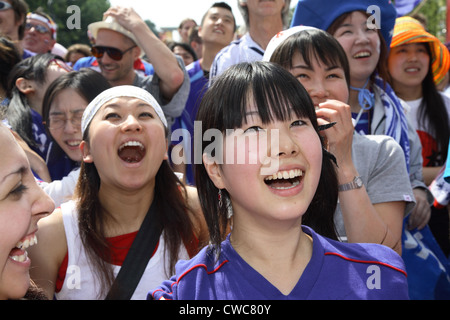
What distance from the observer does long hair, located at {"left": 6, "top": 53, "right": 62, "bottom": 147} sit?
3.52 metres

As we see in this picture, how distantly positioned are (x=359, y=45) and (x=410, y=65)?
1.26 meters

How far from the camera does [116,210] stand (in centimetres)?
255

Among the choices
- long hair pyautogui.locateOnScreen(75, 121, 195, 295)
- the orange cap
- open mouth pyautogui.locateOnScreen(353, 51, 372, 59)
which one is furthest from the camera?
the orange cap

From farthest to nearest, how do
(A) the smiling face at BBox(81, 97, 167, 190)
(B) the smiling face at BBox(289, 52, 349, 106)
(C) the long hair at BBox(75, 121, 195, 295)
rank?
(A) the smiling face at BBox(81, 97, 167, 190) < (C) the long hair at BBox(75, 121, 195, 295) < (B) the smiling face at BBox(289, 52, 349, 106)

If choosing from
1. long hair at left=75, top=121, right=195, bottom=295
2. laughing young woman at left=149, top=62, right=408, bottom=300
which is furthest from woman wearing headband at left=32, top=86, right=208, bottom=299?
laughing young woman at left=149, top=62, right=408, bottom=300

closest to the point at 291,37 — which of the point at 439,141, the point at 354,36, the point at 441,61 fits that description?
the point at 354,36

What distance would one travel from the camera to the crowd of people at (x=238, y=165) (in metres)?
1.55

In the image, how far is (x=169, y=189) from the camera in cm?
266

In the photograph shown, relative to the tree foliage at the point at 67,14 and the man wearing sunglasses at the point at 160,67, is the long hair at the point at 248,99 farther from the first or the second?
the tree foliage at the point at 67,14

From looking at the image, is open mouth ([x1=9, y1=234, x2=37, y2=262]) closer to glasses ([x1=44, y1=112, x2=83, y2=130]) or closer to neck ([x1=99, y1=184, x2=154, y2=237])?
neck ([x1=99, y1=184, x2=154, y2=237])

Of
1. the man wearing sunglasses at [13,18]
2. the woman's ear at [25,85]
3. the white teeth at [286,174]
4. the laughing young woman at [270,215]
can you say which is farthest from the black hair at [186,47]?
the white teeth at [286,174]

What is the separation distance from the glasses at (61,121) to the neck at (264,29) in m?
1.38

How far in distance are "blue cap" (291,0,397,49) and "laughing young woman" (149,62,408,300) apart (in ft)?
4.15
